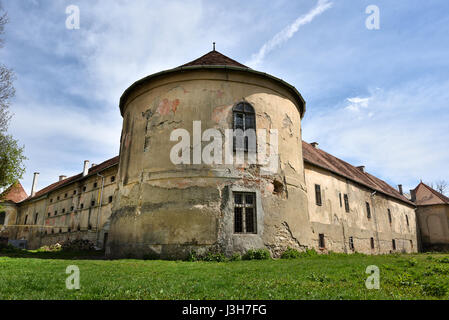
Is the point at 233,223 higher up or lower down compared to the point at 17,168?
lower down

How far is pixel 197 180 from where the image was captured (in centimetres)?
1187

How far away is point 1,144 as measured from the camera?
22969 millimetres

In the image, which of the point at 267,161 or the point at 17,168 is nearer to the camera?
the point at 267,161

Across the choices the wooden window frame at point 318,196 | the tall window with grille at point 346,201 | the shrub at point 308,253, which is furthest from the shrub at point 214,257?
the tall window with grille at point 346,201

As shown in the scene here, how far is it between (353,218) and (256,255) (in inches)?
524

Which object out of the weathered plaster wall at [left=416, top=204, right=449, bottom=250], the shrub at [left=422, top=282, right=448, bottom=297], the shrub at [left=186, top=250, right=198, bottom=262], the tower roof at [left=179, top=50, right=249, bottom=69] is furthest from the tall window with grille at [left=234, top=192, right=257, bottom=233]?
the weathered plaster wall at [left=416, top=204, right=449, bottom=250]

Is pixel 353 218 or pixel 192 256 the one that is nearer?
pixel 192 256

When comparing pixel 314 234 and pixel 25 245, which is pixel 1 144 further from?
pixel 314 234

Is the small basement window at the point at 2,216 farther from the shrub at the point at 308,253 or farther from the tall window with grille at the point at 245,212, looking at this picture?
the shrub at the point at 308,253

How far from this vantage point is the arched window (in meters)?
12.7

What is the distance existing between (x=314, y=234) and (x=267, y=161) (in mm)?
6981

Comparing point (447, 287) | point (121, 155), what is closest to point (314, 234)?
point (121, 155)

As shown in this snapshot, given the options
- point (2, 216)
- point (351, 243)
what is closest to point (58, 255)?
point (351, 243)

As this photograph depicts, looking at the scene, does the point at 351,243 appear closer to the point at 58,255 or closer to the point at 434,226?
the point at 58,255
